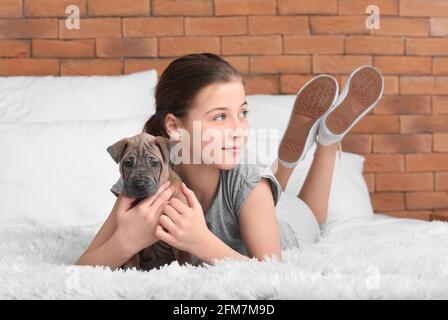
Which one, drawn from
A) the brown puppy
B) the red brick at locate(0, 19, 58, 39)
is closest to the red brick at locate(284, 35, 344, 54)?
the red brick at locate(0, 19, 58, 39)

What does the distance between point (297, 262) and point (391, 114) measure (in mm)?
1679

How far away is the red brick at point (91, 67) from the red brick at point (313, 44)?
0.75m

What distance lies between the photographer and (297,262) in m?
1.30

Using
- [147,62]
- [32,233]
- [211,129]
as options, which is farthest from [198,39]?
[211,129]

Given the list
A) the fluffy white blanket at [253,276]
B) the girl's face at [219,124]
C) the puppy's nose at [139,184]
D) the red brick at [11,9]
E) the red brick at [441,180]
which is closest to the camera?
the fluffy white blanket at [253,276]

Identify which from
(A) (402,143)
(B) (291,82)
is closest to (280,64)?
(B) (291,82)

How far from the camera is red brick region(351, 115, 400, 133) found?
279cm

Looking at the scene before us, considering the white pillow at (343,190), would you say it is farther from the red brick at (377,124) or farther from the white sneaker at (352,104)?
the red brick at (377,124)

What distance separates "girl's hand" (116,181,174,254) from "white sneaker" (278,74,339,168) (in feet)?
3.11

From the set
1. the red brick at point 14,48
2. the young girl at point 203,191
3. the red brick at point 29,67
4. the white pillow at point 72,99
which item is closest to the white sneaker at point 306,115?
the white pillow at point 72,99

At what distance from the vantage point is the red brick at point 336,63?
2754 mm

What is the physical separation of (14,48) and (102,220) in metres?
1.15

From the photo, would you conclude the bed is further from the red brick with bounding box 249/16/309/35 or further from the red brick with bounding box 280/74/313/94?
the red brick with bounding box 249/16/309/35

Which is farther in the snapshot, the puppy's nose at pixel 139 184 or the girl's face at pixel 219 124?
the girl's face at pixel 219 124
